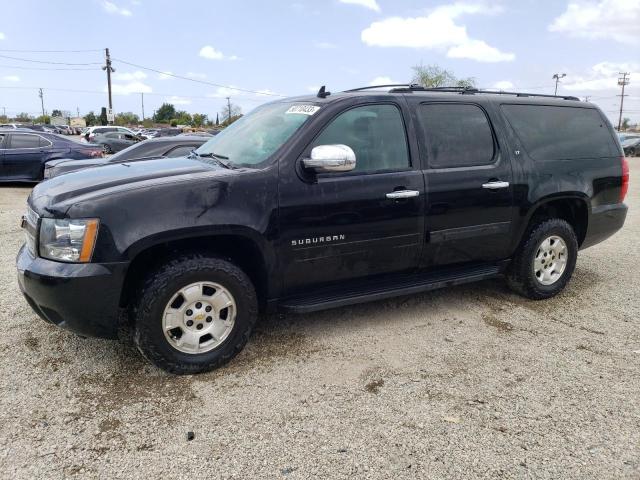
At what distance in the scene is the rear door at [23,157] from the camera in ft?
39.1

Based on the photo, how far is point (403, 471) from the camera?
96.3 inches

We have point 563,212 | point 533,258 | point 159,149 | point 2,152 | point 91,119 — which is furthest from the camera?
point 91,119

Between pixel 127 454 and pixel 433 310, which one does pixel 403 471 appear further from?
pixel 433 310

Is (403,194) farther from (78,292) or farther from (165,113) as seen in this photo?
(165,113)

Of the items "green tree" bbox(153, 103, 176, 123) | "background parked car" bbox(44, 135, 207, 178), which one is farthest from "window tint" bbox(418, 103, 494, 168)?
"green tree" bbox(153, 103, 176, 123)

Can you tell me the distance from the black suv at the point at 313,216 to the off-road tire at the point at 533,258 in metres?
0.02

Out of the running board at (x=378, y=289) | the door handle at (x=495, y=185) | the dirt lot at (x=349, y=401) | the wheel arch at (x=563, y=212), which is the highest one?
the door handle at (x=495, y=185)

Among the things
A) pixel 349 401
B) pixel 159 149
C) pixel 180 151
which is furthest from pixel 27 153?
pixel 349 401

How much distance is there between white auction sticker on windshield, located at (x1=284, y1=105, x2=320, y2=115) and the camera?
3.71 metres

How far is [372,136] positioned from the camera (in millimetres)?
3822

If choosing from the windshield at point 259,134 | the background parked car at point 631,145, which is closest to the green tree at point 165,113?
the background parked car at point 631,145

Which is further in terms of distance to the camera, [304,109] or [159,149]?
[159,149]

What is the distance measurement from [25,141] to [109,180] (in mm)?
10563

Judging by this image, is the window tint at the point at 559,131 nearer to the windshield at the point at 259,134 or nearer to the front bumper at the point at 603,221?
the front bumper at the point at 603,221
